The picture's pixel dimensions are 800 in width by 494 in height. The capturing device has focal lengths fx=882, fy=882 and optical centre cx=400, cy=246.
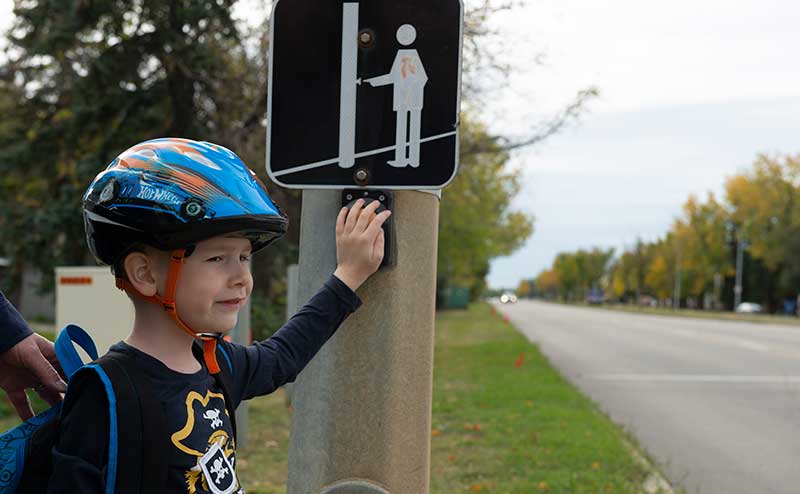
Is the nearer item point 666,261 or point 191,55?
point 191,55

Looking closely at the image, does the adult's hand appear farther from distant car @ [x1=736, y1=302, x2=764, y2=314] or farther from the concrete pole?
distant car @ [x1=736, y1=302, x2=764, y2=314]

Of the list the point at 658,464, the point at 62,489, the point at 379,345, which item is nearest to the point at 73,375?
the point at 62,489

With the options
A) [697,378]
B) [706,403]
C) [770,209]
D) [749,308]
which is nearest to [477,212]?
[697,378]

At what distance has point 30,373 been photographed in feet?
6.93

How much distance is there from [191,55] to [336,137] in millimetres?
10783

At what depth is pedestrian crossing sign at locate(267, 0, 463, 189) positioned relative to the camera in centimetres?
253

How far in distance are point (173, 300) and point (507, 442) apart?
20.6 ft

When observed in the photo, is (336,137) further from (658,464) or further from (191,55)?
(191,55)

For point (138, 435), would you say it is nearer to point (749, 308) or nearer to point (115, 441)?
point (115, 441)

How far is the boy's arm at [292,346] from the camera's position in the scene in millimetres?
2195

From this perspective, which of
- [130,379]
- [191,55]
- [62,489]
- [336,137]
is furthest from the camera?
[191,55]

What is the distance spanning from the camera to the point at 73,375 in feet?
5.78

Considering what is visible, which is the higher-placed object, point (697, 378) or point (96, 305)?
point (96, 305)

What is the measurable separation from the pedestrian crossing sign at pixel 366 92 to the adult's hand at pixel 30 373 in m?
0.84
